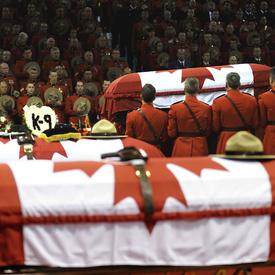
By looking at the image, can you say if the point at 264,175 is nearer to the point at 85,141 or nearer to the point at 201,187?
the point at 201,187

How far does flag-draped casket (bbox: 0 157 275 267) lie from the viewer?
1.48m

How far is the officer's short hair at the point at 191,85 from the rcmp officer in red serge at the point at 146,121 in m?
0.31

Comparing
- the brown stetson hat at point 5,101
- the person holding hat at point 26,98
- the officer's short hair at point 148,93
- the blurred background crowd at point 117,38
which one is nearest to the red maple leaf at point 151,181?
the officer's short hair at point 148,93

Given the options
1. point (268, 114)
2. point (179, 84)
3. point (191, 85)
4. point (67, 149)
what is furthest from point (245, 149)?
point (179, 84)

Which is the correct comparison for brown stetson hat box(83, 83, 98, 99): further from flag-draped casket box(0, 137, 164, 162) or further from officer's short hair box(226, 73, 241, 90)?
flag-draped casket box(0, 137, 164, 162)

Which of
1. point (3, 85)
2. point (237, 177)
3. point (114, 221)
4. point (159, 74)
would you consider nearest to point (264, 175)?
point (237, 177)

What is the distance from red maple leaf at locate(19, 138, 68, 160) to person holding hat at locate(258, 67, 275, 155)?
233 cm

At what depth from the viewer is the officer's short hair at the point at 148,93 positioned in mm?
4449

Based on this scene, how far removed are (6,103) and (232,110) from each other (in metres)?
4.53

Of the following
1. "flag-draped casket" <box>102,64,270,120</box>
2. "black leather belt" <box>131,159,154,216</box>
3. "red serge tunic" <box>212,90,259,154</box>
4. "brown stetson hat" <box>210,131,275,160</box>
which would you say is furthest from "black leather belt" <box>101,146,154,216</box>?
"flag-draped casket" <box>102,64,270,120</box>

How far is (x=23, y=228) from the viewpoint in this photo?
1.48 meters

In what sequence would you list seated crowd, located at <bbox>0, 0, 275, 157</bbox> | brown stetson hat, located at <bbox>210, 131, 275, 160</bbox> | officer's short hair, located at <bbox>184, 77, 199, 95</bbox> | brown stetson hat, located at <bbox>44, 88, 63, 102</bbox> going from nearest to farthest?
brown stetson hat, located at <bbox>210, 131, 275, 160</bbox>
officer's short hair, located at <bbox>184, 77, 199, 95</bbox>
brown stetson hat, located at <bbox>44, 88, 63, 102</bbox>
seated crowd, located at <bbox>0, 0, 275, 157</bbox>

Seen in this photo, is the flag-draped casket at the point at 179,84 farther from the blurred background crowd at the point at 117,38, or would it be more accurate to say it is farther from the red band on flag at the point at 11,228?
the blurred background crowd at the point at 117,38

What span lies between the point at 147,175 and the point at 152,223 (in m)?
0.15
